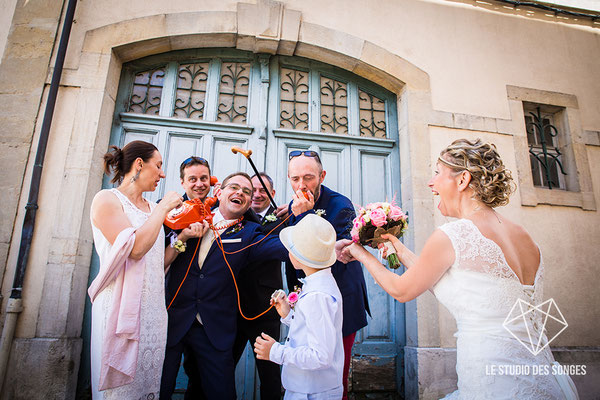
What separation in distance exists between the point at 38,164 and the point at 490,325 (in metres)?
4.41

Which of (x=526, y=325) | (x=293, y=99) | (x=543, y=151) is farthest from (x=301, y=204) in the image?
(x=543, y=151)

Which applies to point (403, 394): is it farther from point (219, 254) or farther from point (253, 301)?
point (219, 254)

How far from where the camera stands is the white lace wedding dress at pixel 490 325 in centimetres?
178

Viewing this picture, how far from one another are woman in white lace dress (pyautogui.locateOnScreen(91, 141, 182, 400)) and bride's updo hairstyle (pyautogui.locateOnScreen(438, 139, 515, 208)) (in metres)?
1.90

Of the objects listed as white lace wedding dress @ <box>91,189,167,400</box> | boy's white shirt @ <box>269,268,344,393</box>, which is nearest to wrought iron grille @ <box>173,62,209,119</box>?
white lace wedding dress @ <box>91,189,167,400</box>

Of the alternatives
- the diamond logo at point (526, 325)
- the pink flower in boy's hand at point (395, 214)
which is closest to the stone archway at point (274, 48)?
the pink flower in boy's hand at point (395, 214)

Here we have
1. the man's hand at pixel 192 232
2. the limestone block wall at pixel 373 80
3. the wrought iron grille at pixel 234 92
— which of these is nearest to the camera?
the man's hand at pixel 192 232

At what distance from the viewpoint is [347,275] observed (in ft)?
9.88

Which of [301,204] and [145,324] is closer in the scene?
[145,324]

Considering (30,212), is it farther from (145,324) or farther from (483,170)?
(483,170)

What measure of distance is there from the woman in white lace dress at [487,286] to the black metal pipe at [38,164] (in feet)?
11.8

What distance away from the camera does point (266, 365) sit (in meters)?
3.08

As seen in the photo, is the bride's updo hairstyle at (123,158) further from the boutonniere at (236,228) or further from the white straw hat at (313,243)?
the white straw hat at (313,243)

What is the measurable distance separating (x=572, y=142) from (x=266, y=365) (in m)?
5.39
